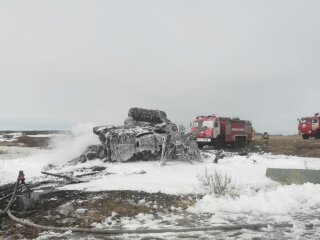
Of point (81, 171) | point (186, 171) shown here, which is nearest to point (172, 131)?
point (186, 171)

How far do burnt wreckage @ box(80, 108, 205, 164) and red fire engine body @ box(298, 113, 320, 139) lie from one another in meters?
21.9

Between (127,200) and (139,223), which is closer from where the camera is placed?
(139,223)

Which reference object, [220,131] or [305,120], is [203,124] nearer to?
[220,131]

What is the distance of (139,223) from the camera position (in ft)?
27.9

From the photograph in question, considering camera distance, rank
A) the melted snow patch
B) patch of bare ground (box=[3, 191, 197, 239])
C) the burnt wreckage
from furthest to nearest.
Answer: the burnt wreckage < the melted snow patch < patch of bare ground (box=[3, 191, 197, 239])

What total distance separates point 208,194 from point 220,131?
818 inches

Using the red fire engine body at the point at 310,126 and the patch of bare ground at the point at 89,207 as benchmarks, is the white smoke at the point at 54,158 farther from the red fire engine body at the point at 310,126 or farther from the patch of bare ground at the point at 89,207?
the red fire engine body at the point at 310,126

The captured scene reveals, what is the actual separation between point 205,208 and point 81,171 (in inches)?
305

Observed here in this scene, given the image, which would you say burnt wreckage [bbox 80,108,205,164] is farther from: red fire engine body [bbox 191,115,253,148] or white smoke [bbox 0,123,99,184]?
red fire engine body [bbox 191,115,253,148]

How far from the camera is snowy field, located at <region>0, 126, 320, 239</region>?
857 cm

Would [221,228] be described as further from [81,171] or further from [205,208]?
[81,171]

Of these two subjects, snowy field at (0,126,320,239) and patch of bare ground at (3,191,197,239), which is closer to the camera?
patch of bare ground at (3,191,197,239)

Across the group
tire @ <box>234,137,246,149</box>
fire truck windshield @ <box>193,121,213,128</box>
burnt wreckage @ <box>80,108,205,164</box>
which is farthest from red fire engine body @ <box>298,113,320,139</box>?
burnt wreckage @ <box>80,108,205,164</box>

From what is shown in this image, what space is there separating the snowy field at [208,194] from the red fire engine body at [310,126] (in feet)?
58.8
